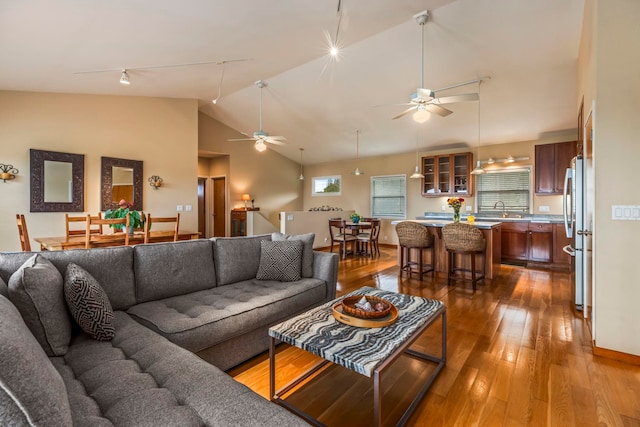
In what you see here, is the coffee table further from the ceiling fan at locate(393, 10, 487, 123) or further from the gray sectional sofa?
the ceiling fan at locate(393, 10, 487, 123)

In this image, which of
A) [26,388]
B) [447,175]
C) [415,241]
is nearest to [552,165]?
[447,175]

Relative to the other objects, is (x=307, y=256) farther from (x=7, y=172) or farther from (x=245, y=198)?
(x=245, y=198)

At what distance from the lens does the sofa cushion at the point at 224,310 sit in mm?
1819

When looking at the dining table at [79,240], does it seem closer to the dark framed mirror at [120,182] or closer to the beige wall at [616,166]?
the dark framed mirror at [120,182]

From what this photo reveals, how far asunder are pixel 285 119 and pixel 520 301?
567 centimetres

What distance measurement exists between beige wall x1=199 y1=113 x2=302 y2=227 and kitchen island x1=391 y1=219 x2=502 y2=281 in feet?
15.8

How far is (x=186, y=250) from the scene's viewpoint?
2.51 meters

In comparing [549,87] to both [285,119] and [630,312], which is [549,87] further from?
[285,119]

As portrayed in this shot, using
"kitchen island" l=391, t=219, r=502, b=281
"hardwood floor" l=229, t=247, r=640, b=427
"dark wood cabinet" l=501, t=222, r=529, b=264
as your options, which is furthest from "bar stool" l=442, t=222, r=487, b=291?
"dark wood cabinet" l=501, t=222, r=529, b=264

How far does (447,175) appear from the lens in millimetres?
7020

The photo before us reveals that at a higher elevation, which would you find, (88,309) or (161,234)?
(161,234)

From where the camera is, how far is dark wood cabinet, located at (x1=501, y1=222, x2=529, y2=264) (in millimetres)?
5734

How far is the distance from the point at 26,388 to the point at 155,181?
217 inches

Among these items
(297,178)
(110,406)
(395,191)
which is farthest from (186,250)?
(297,178)
